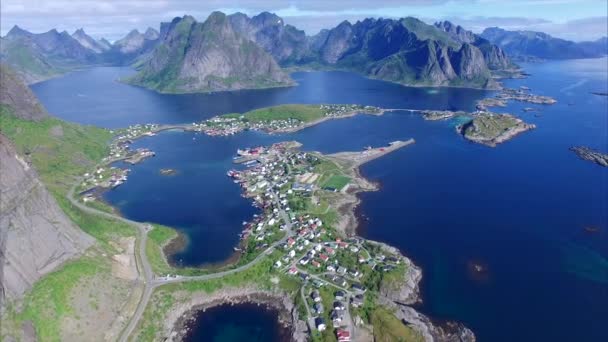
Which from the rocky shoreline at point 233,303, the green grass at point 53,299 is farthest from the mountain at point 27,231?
Answer: the rocky shoreline at point 233,303

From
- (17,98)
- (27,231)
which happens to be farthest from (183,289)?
(17,98)

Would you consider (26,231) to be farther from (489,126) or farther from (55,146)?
(489,126)

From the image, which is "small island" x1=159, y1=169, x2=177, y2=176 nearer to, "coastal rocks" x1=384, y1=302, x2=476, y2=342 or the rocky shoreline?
the rocky shoreline

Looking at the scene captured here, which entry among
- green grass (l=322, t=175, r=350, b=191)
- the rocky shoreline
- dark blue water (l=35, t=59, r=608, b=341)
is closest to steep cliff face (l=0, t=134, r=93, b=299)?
the rocky shoreline

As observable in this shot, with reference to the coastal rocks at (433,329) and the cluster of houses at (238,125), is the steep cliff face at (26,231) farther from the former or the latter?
the cluster of houses at (238,125)

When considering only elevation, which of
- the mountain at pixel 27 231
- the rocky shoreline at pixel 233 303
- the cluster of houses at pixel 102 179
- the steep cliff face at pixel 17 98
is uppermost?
the steep cliff face at pixel 17 98

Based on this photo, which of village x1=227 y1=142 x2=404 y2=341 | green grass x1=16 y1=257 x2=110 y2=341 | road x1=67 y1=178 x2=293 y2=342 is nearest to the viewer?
green grass x1=16 y1=257 x2=110 y2=341

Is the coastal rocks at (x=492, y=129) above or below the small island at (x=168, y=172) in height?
above
